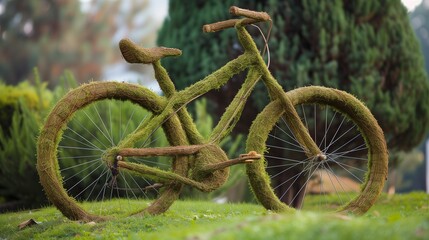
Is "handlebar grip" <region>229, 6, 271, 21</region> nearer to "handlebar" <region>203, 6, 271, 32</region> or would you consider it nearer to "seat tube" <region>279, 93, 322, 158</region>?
"handlebar" <region>203, 6, 271, 32</region>

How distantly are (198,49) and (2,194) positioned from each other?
3.89 m

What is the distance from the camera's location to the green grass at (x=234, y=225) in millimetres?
3973

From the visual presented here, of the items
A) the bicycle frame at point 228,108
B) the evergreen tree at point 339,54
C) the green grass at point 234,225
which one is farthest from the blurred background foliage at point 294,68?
the bicycle frame at point 228,108

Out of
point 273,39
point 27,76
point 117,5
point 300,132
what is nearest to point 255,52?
point 300,132

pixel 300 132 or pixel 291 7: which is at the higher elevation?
pixel 291 7

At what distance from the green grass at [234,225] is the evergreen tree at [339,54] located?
156 cm

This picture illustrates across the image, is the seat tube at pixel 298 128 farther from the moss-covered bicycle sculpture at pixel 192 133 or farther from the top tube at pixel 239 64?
the top tube at pixel 239 64

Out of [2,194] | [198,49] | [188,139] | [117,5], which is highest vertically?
[117,5]

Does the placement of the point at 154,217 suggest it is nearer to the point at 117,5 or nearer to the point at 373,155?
the point at 373,155

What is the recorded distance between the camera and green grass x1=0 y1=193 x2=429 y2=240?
397cm

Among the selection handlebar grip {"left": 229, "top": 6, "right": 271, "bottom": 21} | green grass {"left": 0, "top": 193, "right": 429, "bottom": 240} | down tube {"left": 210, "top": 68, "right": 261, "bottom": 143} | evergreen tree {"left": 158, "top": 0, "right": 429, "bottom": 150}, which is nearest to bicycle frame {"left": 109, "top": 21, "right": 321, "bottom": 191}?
down tube {"left": 210, "top": 68, "right": 261, "bottom": 143}

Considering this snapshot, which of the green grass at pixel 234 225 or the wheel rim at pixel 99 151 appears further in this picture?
the wheel rim at pixel 99 151

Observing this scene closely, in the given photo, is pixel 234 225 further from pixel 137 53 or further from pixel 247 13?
pixel 247 13

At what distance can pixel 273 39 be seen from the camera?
11305 mm
